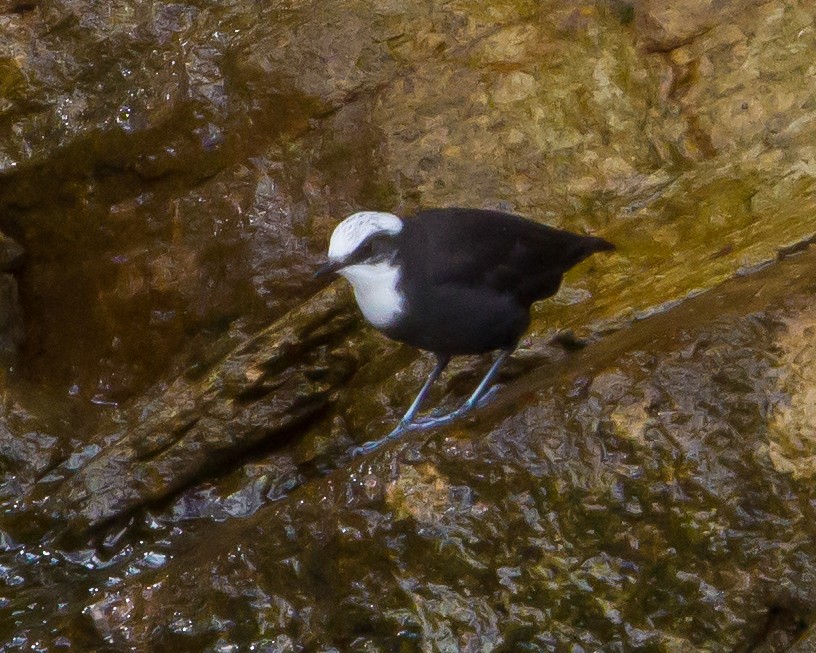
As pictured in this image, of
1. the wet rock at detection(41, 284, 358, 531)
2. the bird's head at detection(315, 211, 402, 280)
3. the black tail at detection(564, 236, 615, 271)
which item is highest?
the bird's head at detection(315, 211, 402, 280)

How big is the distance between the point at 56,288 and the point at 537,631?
11.0ft

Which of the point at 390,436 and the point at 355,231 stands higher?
the point at 355,231

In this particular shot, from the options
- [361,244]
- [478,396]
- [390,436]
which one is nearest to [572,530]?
[478,396]

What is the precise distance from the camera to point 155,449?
4.96 m

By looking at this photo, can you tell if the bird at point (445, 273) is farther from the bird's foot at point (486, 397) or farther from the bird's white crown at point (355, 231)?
the bird's foot at point (486, 397)

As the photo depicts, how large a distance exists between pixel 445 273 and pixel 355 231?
38 cm

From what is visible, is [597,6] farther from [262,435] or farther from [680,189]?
[262,435]

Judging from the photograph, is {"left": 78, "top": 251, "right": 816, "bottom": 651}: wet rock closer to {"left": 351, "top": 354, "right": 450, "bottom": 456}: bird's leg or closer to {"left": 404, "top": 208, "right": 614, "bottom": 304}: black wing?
{"left": 404, "top": 208, "right": 614, "bottom": 304}: black wing

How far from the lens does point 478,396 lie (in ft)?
14.8

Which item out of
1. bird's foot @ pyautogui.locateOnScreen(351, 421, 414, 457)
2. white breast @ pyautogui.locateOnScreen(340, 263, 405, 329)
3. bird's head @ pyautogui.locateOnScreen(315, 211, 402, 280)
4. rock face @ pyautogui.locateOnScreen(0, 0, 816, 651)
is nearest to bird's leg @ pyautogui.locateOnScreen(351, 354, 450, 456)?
bird's foot @ pyautogui.locateOnScreen(351, 421, 414, 457)

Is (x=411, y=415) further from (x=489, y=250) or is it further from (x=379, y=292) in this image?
(x=489, y=250)

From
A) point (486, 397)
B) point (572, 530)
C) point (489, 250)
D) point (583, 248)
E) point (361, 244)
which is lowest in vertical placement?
point (572, 530)

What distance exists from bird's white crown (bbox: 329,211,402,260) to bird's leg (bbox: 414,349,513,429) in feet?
2.50

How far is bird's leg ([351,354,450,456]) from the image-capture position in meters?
4.51
